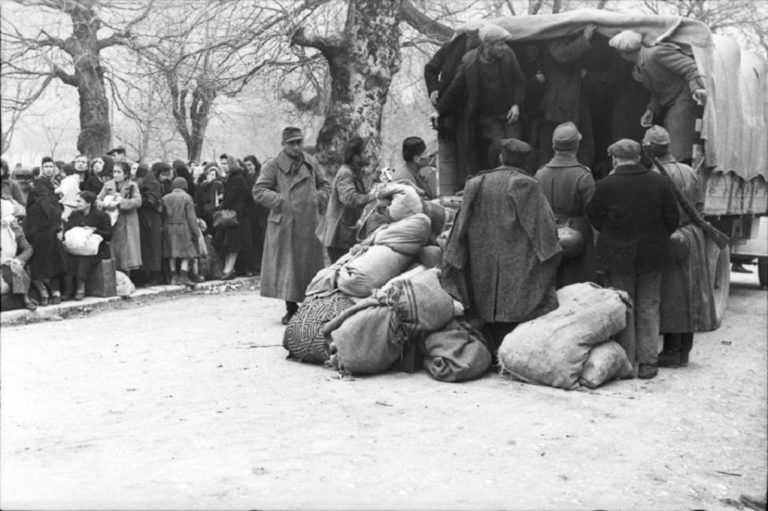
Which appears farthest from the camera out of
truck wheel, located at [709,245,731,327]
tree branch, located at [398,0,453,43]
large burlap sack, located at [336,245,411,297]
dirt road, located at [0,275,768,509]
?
tree branch, located at [398,0,453,43]

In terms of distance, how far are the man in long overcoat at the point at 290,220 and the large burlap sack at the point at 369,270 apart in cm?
148

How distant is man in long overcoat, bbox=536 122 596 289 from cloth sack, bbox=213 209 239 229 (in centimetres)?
664

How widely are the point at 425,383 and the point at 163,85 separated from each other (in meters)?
11.7

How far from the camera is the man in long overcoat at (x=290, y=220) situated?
9.12 metres

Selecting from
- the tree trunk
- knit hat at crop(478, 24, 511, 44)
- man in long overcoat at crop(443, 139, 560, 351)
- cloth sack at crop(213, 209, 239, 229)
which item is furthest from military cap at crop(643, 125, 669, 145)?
cloth sack at crop(213, 209, 239, 229)

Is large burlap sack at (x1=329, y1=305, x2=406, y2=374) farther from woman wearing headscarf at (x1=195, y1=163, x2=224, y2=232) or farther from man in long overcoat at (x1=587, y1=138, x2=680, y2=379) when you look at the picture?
woman wearing headscarf at (x1=195, y1=163, x2=224, y2=232)

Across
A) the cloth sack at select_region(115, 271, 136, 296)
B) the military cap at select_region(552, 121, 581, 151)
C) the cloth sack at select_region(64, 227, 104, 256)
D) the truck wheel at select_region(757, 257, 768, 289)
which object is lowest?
the truck wheel at select_region(757, 257, 768, 289)

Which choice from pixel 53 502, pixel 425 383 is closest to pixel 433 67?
pixel 425 383

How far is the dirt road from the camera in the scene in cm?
434

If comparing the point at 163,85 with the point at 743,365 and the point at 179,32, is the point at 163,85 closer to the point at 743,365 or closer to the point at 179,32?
the point at 179,32

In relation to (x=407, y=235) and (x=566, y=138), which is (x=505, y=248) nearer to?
(x=407, y=235)

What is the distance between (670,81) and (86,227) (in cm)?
669

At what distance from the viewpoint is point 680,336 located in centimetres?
786

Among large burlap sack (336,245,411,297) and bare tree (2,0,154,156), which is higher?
bare tree (2,0,154,156)
